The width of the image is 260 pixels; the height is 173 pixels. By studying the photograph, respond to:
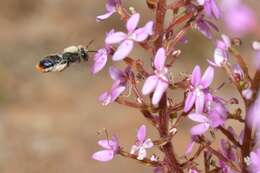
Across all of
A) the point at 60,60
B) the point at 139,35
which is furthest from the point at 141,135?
the point at 60,60

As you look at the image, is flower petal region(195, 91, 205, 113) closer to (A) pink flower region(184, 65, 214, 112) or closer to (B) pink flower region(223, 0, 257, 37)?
(A) pink flower region(184, 65, 214, 112)

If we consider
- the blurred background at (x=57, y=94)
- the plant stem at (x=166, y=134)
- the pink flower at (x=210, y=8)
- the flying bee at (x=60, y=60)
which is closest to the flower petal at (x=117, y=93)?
the plant stem at (x=166, y=134)

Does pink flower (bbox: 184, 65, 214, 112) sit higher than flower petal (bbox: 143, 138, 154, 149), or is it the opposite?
pink flower (bbox: 184, 65, 214, 112)

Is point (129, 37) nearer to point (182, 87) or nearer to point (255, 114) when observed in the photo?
point (182, 87)

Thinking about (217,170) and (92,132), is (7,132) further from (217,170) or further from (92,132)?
(217,170)

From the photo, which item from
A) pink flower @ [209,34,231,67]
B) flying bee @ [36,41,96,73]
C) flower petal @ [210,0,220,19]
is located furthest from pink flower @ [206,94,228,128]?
flying bee @ [36,41,96,73]

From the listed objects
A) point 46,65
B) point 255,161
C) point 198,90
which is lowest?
point 255,161

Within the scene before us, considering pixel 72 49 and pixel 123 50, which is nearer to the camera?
pixel 123 50

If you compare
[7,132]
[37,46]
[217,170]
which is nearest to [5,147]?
[7,132]
